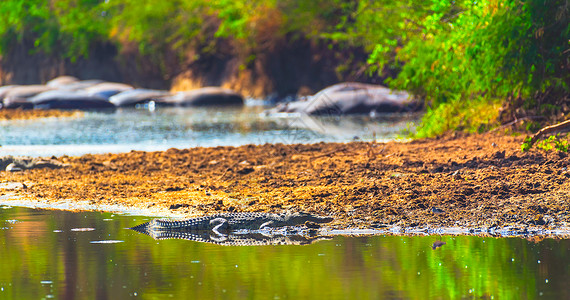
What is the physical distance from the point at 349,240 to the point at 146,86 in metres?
40.7

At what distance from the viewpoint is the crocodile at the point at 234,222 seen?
27.9ft

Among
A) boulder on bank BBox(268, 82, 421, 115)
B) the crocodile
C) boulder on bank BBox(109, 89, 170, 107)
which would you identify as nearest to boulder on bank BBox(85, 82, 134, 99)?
boulder on bank BBox(109, 89, 170, 107)

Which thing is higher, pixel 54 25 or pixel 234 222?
pixel 54 25

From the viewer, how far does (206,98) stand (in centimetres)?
3759

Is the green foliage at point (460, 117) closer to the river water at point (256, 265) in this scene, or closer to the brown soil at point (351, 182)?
the brown soil at point (351, 182)

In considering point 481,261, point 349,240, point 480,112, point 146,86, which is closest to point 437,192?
point 349,240

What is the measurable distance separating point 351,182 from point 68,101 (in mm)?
27652

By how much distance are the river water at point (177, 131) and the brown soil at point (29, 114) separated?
1246 mm

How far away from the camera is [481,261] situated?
678 centimetres

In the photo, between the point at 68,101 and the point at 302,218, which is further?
the point at 68,101

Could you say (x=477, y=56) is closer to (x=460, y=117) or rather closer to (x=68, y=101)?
(x=460, y=117)

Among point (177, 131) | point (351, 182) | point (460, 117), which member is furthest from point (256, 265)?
point (177, 131)

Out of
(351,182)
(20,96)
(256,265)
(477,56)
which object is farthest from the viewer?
(20,96)

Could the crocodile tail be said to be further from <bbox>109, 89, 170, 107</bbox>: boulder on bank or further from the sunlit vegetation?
<bbox>109, 89, 170, 107</bbox>: boulder on bank
